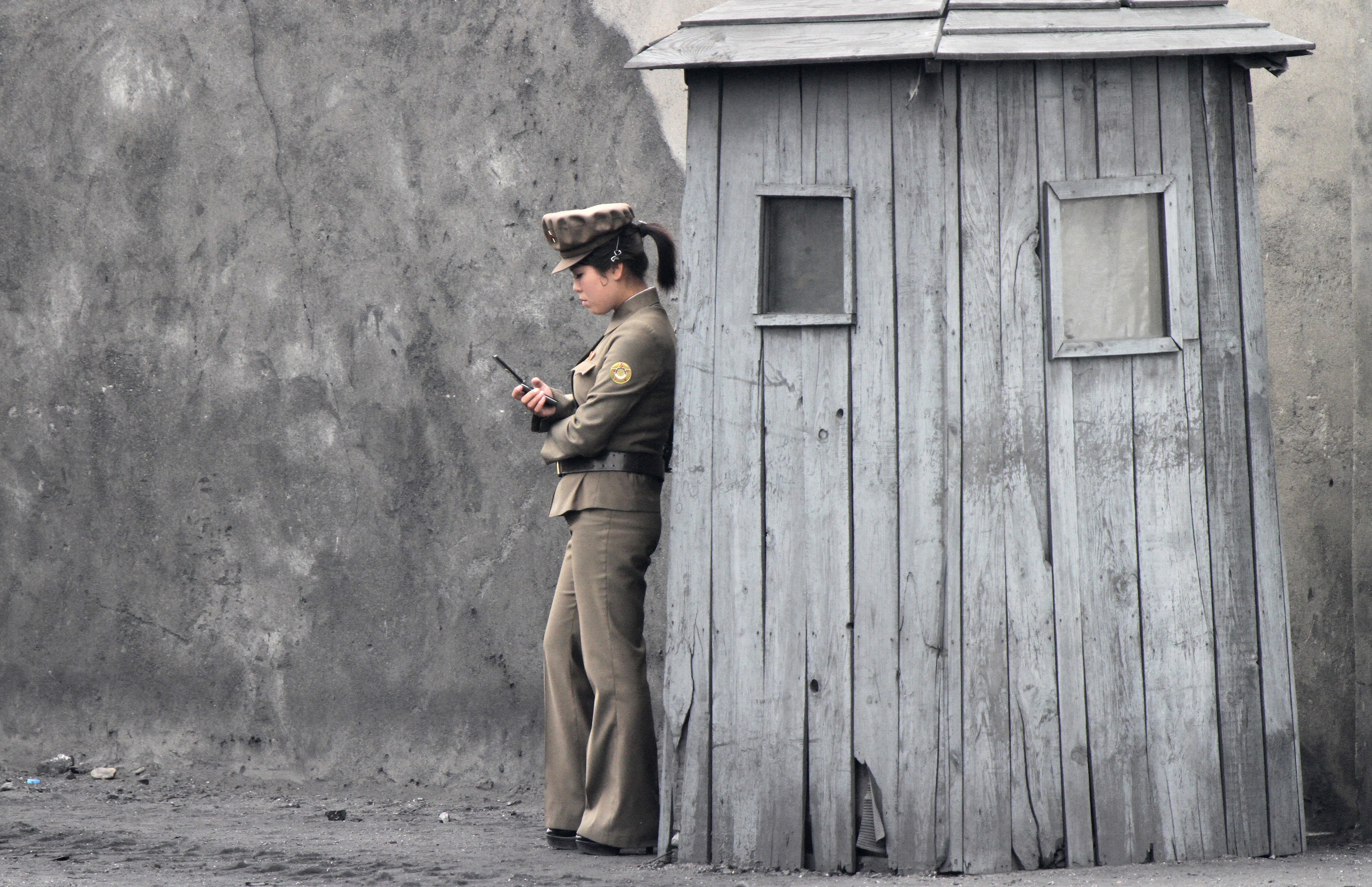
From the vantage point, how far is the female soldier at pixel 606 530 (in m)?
3.95

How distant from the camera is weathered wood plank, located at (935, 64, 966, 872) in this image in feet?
11.6

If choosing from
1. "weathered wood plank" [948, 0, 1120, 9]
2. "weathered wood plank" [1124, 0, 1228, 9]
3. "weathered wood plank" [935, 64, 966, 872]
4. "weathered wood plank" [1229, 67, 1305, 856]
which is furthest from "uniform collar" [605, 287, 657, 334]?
"weathered wood plank" [1229, 67, 1305, 856]

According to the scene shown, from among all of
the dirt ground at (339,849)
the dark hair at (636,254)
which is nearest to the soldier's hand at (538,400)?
the dark hair at (636,254)

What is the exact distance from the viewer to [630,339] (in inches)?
156

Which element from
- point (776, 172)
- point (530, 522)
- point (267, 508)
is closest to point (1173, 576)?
point (776, 172)

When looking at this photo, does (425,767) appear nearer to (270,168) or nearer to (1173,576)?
(270,168)

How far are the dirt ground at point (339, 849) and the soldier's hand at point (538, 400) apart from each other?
4.38ft

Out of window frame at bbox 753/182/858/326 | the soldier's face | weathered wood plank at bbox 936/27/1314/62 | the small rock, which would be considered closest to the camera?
weathered wood plank at bbox 936/27/1314/62

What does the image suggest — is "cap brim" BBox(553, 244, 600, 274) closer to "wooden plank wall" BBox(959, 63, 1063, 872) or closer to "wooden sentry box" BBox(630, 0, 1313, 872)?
"wooden sentry box" BBox(630, 0, 1313, 872)

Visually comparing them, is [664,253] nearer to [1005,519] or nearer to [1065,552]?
[1005,519]

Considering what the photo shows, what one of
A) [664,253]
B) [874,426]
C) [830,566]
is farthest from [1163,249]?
[664,253]

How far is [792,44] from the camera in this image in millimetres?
3570

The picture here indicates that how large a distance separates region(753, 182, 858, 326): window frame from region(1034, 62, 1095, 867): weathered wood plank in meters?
0.53

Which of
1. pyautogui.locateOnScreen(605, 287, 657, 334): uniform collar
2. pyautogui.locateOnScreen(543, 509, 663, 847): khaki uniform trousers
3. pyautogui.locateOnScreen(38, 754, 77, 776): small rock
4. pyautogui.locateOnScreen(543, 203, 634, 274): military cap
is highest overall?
pyautogui.locateOnScreen(543, 203, 634, 274): military cap
